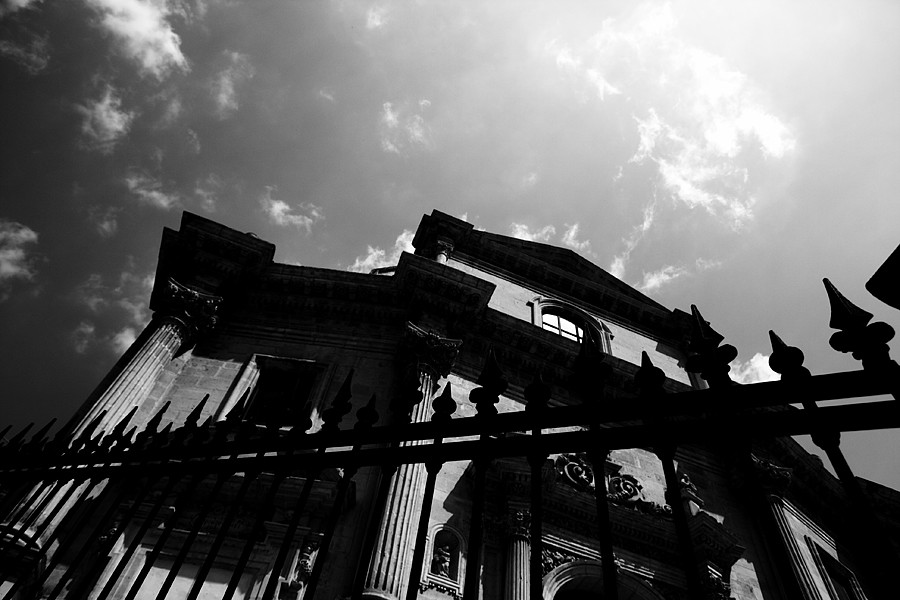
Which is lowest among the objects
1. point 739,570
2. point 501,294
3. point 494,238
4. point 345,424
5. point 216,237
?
point 739,570

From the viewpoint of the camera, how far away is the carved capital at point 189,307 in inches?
461

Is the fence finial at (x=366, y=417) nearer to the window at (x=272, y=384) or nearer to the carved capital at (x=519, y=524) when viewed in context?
the carved capital at (x=519, y=524)

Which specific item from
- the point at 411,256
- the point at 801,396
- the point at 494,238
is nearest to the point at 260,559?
the point at 411,256

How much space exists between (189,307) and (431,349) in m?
5.25

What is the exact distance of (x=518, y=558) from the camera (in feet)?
A: 29.5

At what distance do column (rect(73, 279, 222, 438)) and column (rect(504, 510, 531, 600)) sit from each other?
6.84m

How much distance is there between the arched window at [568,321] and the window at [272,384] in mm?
6968

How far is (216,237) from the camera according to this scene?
1303cm

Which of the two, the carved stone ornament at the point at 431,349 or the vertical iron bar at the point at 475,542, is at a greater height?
the carved stone ornament at the point at 431,349

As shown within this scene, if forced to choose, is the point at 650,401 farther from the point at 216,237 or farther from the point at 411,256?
the point at 216,237

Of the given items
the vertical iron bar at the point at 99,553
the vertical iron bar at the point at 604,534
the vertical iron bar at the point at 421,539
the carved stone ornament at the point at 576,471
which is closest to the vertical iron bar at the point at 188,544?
the vertical iron bar at the point at 99,553

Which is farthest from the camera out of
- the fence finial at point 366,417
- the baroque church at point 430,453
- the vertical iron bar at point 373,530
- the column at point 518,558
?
the column at point 518,558

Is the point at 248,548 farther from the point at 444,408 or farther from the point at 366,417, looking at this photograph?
the point at 444,408

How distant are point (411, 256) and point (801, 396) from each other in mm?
11007
